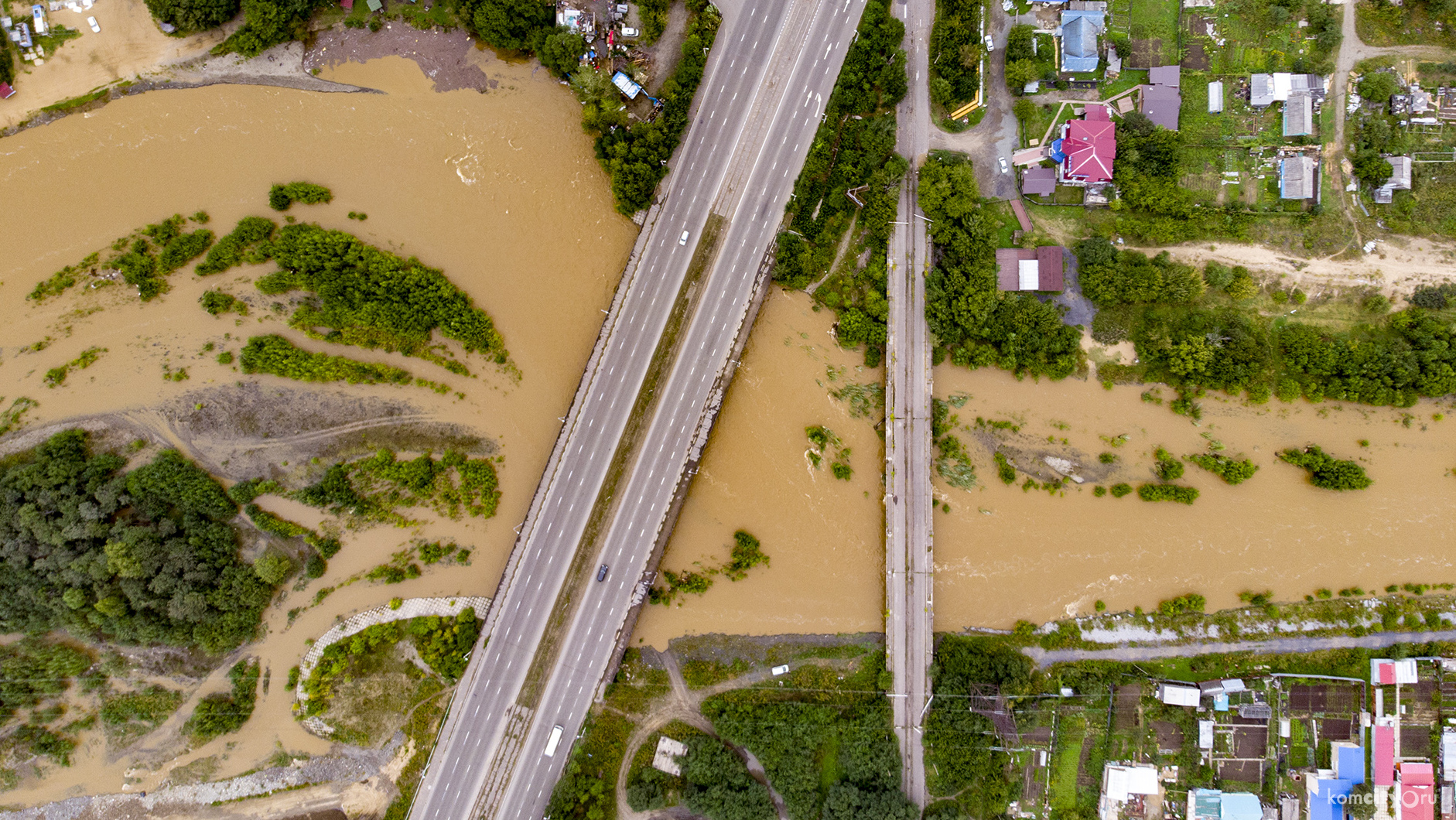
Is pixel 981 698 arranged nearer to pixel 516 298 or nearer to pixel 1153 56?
pixel 516 298

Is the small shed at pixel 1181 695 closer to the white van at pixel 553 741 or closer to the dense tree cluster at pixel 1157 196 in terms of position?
the dense tree cluster at pixel 1157 196

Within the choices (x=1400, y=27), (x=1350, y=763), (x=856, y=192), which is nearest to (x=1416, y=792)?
(x=1350, y=763)

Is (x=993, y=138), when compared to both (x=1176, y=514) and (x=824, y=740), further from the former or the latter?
(x=824, y=740)

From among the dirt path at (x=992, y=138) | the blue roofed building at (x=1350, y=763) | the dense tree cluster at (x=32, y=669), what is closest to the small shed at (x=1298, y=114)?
the dirt path at (x=992, y=138)

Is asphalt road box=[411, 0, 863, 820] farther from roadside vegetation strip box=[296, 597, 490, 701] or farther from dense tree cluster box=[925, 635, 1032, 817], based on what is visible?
dense tree cluster box=[925, 635, 1032, 817]

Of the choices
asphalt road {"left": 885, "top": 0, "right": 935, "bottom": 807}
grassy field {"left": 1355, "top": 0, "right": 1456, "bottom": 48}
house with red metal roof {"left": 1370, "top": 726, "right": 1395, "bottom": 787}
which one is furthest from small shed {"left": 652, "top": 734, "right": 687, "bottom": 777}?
grassy field {"left": 1355, "top": 0, "right": 1456, "bottom": 48}

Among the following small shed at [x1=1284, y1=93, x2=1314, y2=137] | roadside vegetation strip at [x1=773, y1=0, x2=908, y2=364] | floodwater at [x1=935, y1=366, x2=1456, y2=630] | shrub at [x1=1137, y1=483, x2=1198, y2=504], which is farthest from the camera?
floodwater at [x1=935, y1=366, x2=1456, y2=630]

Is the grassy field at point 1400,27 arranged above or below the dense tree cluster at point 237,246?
above

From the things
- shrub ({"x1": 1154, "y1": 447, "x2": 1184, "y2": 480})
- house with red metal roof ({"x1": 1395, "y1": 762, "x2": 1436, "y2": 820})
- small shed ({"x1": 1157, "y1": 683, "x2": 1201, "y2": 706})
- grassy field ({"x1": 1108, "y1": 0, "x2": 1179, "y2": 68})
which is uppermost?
grassy field ({"x1": 1108, "y1": 0, "x2": 1179, "y2": 68})
